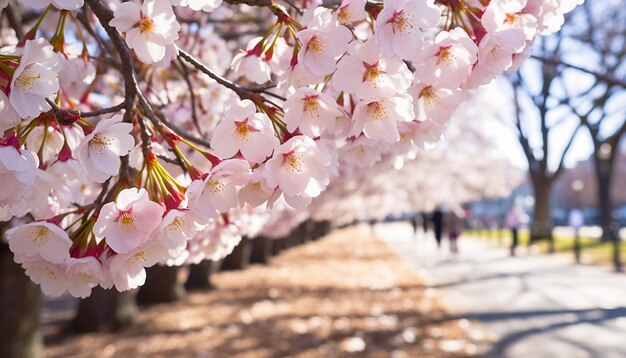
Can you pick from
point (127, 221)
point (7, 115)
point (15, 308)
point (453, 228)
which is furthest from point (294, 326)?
point (453, 228)

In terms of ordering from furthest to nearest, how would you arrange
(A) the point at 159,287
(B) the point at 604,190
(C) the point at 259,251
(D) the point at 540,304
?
(B) the point at 604,190, (C) the point at 259,251, (A) the point at 159,287, (D) the point at 540,304

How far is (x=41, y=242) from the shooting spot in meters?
1.34

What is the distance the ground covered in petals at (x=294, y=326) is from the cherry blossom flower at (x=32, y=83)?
557 cm

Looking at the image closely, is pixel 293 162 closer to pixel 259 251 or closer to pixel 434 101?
pixel 434 101

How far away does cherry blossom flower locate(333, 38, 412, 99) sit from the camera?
135cm

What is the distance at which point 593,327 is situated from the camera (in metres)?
6.74

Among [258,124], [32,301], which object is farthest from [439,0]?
[32,301]

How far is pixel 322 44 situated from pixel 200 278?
11.3 m

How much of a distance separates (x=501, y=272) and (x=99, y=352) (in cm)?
961

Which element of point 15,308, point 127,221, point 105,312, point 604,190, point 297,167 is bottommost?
point 105,312

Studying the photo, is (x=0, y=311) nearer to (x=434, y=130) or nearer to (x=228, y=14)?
(x=228, y=14)

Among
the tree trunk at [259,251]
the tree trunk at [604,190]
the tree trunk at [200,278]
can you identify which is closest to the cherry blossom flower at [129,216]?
the tree trunk at [200,278]

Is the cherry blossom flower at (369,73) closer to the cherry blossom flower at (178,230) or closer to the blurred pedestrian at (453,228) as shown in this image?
the cherry blossom flower at (178,230)

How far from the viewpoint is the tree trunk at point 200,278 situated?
12039 millimetres
